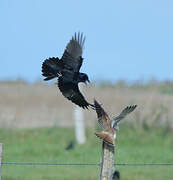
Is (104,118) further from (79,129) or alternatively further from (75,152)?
(79,129)

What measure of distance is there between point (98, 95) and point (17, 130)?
26.4ft

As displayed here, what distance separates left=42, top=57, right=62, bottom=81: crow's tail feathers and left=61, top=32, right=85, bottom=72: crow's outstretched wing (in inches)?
3.7

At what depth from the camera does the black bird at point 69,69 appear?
29.6 ft

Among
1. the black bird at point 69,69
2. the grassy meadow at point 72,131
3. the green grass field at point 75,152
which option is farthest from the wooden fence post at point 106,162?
the green grass field at point 75,152

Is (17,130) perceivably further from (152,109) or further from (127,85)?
(127,85)

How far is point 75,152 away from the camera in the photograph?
14836 mm

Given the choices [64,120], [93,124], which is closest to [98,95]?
[64,120]

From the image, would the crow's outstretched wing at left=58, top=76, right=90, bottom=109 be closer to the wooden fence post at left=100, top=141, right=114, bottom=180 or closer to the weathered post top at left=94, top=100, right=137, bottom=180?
the weathered post top at left=94, top=100, right=137, bottom=180

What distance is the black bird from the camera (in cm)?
902

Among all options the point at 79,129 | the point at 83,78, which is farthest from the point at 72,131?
the point at 83,78

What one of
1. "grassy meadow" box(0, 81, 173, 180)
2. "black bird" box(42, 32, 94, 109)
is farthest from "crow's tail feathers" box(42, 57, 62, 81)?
"grassy meadow" box(0, 81, 173, 180)

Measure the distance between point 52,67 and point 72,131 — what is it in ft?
34.2

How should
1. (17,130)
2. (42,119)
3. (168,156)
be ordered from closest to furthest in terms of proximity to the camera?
(168,156), (17,130), (42,119)

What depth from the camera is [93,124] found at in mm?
20000
